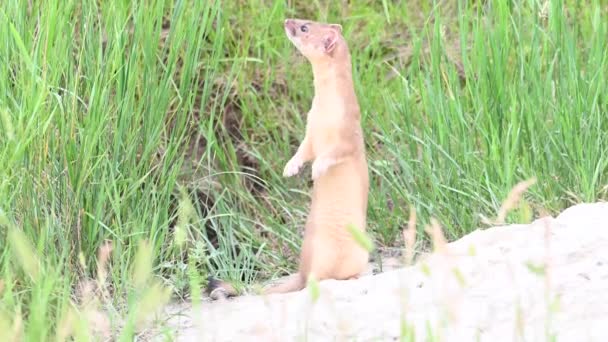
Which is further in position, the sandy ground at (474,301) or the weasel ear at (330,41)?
the weasel ear at (330,41)

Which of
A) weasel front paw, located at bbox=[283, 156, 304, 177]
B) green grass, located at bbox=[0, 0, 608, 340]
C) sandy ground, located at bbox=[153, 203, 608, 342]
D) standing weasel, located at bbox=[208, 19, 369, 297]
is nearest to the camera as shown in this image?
sandy ground, located at bbox=[153, 203, 608, 342]

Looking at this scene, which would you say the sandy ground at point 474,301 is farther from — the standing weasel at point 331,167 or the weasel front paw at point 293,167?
the weasel front paw at point 293,167

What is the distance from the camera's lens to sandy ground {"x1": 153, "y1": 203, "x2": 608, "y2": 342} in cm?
338

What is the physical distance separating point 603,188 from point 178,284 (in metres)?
1.68

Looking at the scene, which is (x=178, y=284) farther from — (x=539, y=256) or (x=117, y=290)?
(x=539, y=256)

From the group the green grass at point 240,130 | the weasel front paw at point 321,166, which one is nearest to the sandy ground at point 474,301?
the green grass at point 240,130

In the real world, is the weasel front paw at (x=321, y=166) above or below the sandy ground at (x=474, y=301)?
above

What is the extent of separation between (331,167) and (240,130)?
1.40 metres

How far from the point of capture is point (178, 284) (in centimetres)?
439

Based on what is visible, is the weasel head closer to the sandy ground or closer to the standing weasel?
the standing weasel

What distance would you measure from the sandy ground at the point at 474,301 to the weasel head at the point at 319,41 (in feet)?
3.06

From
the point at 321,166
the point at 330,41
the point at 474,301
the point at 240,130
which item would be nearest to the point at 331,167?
the point at 321,166

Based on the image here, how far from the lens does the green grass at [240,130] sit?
4145mm

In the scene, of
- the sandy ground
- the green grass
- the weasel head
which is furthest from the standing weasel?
the green grass
